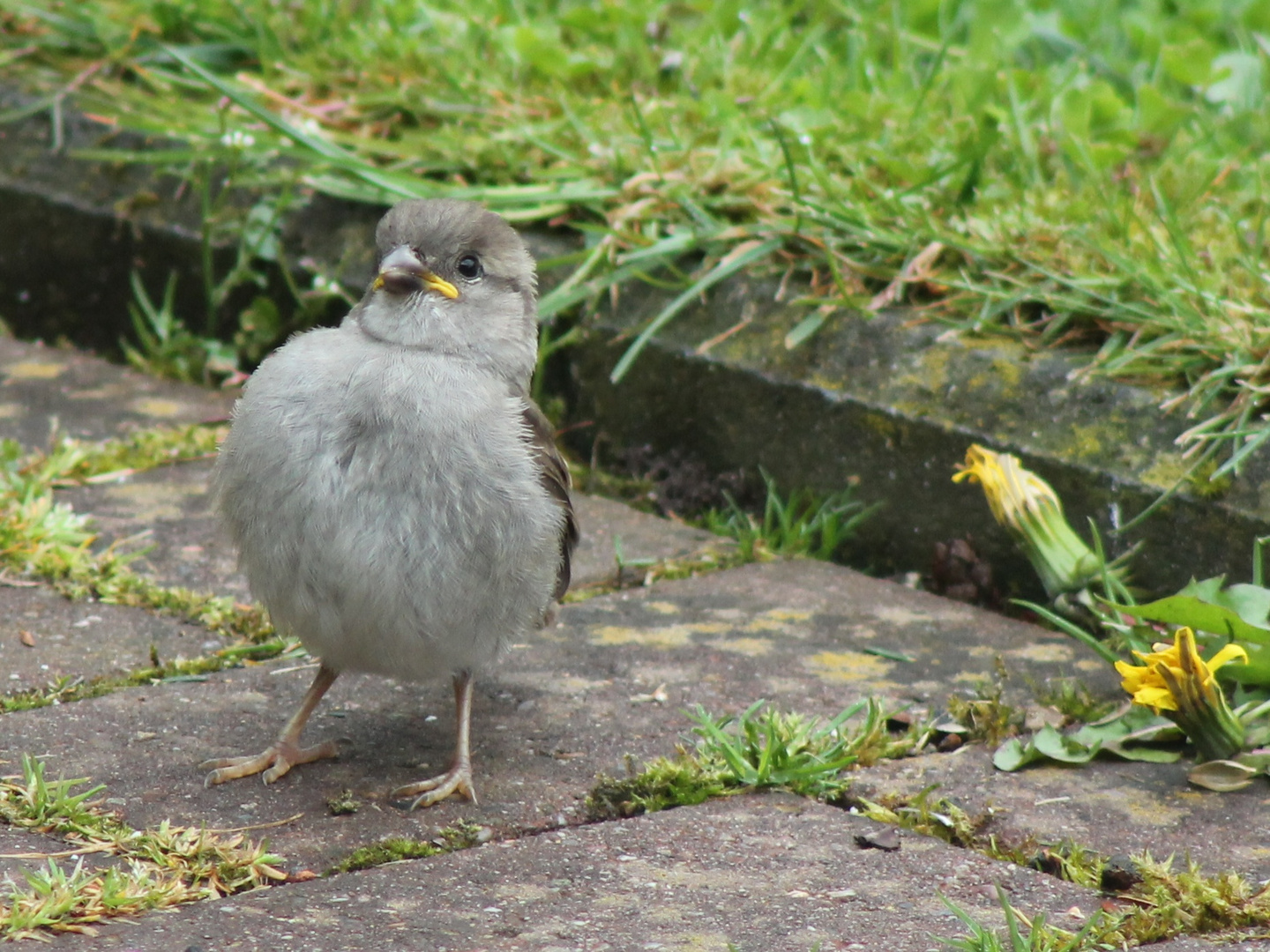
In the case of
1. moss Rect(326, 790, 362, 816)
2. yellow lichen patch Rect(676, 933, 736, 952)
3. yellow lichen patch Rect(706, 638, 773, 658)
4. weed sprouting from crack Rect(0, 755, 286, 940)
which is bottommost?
moss Rect(326, 790, 362, 816)

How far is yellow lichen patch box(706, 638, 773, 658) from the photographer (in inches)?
156

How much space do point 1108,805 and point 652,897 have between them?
1.02m

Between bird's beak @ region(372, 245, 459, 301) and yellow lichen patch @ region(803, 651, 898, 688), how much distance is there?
1.23 m

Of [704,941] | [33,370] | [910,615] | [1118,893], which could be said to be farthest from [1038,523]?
[33,370]

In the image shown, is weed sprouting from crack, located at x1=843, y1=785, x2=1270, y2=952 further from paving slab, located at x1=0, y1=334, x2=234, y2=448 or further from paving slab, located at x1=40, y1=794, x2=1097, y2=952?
paving slab, located at x1=0, y1=334, x2=234, y2=448

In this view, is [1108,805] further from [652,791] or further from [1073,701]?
[652,791]

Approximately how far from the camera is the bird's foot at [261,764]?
326 cm

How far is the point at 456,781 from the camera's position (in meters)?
3.29

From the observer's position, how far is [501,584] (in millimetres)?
3355

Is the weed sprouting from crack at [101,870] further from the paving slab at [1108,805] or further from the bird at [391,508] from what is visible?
the paving slab at [1108,805]

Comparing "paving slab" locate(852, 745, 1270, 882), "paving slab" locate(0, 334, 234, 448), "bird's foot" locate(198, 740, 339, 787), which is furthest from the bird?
"paving slab" locate(0, 334, 234, 448)

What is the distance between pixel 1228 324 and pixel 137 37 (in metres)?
4.28

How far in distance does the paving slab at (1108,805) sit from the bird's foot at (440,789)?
79cm

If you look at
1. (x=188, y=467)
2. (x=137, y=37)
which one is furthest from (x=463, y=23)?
(x=188, y=467)
